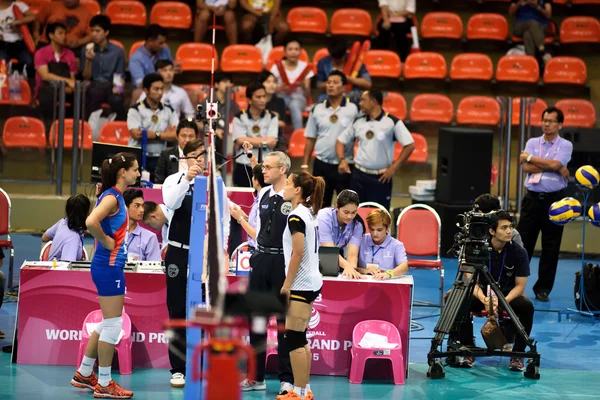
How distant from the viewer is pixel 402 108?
14.1 meters

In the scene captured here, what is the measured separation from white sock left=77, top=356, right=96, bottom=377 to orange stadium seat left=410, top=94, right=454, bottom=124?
810cm

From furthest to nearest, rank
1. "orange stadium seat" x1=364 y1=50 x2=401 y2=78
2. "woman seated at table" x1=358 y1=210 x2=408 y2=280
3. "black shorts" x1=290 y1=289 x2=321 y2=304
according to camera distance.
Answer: "orange stadium seat" x1=364 y1=50 x2=401 y2=78
"woman seated at table" x1=358 y1=210 x2=408 y2=280
"black shorts" x1=290 y1=289 x2=321 y2=304

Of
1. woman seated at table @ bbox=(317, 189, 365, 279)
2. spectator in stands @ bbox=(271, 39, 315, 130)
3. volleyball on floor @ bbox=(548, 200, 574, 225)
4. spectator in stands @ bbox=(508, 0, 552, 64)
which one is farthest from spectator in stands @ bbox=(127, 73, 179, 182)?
spectator in stands @ bbox=(508, 0, 552, 64)

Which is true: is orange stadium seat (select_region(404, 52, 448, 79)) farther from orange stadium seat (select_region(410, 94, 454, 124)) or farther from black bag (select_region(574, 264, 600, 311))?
black bag (select_region(574, 264, 600, 311))

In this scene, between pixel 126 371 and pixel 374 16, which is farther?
pixel 374 16

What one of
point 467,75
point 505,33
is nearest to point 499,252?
point 467,75

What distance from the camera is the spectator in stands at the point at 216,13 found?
53.6 feet

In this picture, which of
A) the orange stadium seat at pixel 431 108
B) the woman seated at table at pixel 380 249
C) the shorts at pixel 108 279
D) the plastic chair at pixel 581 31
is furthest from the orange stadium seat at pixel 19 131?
the plastic chair at pixel 581 31

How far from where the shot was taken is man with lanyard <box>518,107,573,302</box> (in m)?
11.0

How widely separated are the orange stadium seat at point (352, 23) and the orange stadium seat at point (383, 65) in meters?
1.17

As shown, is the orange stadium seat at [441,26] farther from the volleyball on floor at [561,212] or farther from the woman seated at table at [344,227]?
the woman seated at table at [344,227]

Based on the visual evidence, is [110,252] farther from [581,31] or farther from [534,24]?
[581,31]

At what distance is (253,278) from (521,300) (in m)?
2.54

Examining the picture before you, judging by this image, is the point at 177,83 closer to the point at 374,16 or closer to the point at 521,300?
the point at 374,16
